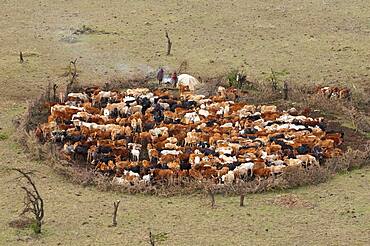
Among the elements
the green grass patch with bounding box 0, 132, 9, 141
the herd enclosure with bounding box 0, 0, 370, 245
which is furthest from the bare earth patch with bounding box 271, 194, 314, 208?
the green grass patch with bounding box 0, 132, 9, 141

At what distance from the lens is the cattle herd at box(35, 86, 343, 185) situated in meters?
17.0

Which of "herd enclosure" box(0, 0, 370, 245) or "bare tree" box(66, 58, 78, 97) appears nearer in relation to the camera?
"herd enclosure" box(0, 0, 370, 245)

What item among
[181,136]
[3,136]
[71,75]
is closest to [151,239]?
[181,136]

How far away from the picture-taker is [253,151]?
58.0 ft

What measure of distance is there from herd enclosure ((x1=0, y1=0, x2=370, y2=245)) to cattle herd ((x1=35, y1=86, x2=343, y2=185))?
0.79 meters

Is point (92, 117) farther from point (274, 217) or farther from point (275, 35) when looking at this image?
point (275, 35)

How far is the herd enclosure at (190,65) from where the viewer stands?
1467 centimetres

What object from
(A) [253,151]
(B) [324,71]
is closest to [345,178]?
(A) [253,151]

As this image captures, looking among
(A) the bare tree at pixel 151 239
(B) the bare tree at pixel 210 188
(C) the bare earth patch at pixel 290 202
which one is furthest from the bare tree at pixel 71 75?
(A) the bare tree at pixel 151 239

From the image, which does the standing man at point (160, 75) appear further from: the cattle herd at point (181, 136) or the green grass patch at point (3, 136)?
the green grass patch at point (3, 136)

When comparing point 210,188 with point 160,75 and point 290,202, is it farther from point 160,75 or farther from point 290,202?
point 160,75

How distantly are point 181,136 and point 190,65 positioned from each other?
655 centimetres

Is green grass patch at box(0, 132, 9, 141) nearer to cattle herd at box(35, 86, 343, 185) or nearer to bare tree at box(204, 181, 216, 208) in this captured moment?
cattle herd at box(35, 86, 343, 185)

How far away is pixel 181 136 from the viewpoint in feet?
61.5
